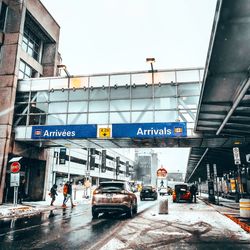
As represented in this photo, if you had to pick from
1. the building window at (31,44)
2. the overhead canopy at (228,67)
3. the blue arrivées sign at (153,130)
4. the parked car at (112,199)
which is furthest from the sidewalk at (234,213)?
the building window at (31,44)

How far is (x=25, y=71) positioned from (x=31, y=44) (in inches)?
145

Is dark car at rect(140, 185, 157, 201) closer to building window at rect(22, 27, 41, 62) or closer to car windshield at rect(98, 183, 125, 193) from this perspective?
building window at rect(22, 27, 41, 62)

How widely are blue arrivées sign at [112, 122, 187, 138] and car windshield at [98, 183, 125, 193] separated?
20.8 ft

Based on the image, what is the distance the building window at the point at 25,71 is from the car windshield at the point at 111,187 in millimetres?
15520

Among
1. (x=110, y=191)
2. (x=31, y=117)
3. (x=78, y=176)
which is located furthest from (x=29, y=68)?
(x=78, y=176)

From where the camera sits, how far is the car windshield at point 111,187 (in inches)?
499

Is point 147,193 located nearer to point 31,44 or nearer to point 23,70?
point 23,70

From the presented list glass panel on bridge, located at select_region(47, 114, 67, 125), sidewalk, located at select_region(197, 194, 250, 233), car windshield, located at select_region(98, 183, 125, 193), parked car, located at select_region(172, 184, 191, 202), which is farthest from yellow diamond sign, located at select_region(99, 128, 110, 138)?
parked car, located at select_region(172, 184, 191, 202)

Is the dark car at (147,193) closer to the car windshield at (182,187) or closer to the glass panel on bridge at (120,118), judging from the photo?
the car windshield at (182,187)

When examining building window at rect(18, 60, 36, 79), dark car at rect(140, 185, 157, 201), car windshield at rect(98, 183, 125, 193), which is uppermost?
building window at rect(18, 60, 36, 79)

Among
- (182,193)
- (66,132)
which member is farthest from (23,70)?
(182,193)

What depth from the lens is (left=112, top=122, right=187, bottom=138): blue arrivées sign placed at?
18.7 meters

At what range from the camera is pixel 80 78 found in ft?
76.1

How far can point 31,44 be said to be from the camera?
2706cm
